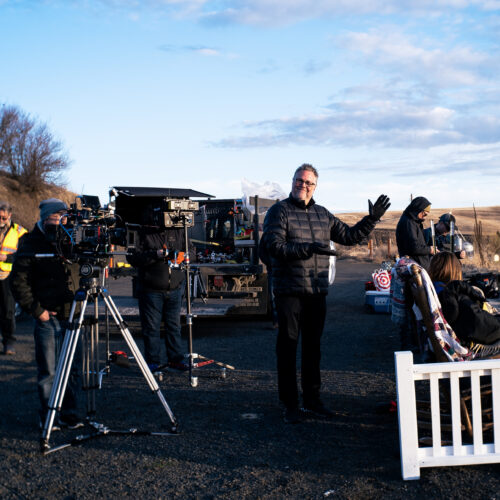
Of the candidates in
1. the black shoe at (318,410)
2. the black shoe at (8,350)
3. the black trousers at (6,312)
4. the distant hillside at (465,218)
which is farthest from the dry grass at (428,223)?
the black shoe at (8,350)

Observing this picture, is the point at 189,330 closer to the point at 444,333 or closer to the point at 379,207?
the point at 379,207

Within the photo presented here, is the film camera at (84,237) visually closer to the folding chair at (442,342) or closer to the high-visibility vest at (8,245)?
the folding chair at (442,342)

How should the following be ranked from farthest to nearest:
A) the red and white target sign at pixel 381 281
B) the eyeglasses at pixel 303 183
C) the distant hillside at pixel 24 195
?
the distant hillside at pixel 24 195 < the red and white target sign at pixel 381 281 < the eyeglasses at pixel 303 183

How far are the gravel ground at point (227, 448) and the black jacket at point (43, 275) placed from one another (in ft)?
3.53

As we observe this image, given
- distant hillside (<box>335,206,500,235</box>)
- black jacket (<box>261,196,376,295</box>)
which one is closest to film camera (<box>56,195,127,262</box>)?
black jacket (<box>261,196,376,295</box>)

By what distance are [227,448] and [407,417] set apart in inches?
Answer: 54.9

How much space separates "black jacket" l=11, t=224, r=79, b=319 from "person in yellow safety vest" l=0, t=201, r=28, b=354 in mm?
3201

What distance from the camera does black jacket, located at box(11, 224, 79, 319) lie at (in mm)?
4867

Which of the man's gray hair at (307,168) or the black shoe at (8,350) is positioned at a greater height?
the man's gray hair at (307,168)

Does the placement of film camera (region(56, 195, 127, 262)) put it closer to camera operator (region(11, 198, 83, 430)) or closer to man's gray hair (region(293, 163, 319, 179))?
camera operator (region(11, 198, 83, 430))

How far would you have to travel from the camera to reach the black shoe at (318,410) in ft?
17.3

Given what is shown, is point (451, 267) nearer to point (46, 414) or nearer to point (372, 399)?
point (372, 399)

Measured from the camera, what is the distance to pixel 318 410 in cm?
530

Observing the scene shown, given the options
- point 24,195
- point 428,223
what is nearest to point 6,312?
point 428,223
